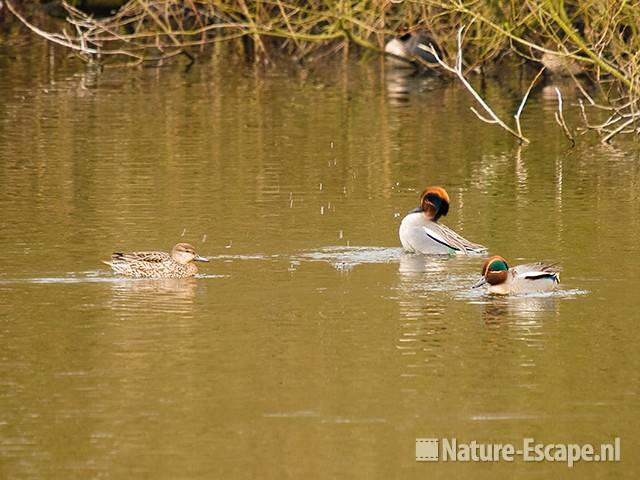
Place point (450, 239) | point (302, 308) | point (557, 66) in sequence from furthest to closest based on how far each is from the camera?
point (557, 66), point (450, 239), point (302, 308)

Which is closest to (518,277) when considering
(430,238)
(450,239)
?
(450,239)

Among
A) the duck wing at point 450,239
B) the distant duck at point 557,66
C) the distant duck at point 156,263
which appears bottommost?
the distant duck at point 557,66

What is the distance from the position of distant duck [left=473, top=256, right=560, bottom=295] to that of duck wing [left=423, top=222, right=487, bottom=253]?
5.28 feet

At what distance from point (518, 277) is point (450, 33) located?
686 inches

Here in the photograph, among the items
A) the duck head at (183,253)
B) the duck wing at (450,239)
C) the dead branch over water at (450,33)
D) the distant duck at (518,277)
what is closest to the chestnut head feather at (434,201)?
the duck wing at (450,239)

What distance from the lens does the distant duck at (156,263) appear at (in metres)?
13.6

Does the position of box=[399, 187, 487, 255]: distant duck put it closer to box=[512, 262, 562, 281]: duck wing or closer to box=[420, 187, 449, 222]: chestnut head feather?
box=[420, 187, 449, 222]: chestnut head feather

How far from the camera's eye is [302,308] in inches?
498

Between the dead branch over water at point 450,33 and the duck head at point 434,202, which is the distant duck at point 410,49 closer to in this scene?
the dead branch over water at point 450,33

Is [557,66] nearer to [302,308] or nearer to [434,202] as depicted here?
[434,202]

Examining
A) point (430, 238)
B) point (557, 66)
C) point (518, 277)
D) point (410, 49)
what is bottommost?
point (557, 66)

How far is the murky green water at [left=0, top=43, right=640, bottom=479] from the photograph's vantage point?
9461 mm

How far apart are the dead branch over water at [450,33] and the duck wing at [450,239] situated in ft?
11.0

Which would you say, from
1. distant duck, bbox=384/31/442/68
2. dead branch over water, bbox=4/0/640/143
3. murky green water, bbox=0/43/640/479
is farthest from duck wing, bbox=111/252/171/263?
distant duck, bbox=384/31/442/68
